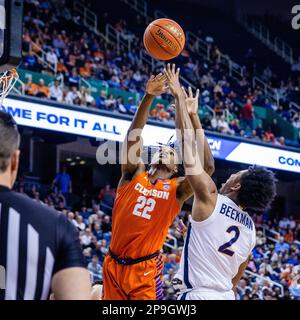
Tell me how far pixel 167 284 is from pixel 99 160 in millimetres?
7027

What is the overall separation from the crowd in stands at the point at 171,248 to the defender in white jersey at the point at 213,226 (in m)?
8.41

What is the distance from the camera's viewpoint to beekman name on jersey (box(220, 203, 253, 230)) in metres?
4.75

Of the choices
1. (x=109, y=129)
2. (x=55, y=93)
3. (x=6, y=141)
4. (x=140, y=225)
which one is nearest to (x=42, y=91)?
(x=55, y=93)

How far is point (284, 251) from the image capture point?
1788 centimetres

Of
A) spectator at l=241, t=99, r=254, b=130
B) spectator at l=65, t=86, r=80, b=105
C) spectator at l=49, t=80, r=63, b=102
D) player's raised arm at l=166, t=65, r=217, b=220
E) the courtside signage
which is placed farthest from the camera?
spectator at l=241, t=99, r=254, b=130

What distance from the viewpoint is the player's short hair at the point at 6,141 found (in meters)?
2.65

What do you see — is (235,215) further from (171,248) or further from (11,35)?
(171,248)

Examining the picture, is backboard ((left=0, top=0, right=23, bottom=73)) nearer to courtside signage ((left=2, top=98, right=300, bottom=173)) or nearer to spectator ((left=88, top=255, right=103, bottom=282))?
spectator ((left=88, top=255, right=103, bottom=282))

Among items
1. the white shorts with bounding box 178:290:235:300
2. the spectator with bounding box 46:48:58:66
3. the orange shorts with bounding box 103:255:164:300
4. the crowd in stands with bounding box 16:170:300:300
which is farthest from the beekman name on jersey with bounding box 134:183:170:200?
the spectator with bounding box 46:48:58:66

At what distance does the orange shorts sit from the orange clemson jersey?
0.32ft

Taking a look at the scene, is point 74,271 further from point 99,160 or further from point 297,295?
point 99,160

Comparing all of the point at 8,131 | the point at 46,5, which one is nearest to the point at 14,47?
the point at 8,131

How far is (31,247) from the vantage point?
268cm

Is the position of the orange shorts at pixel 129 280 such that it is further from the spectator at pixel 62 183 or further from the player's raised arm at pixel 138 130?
the spectator at pixel 62 183
